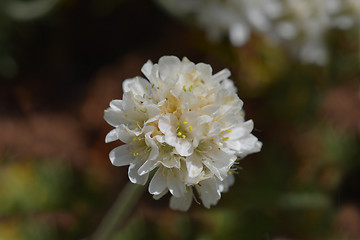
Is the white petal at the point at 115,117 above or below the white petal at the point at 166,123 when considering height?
above

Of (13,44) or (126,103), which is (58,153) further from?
(126,103)

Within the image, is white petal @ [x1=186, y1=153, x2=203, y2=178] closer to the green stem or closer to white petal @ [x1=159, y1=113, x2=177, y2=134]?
white petal @ [x1=159, y1=113, x2=177, y2=134]

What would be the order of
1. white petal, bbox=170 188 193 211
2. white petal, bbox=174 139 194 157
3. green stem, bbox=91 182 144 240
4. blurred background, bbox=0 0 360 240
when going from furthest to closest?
1. blurred background, bbox=0 0 360 240
2. green stem, bbox=91 182 144 240
3. white petal, bbox=170 188 193 211
4. white petal, bbox=174 139 194 157

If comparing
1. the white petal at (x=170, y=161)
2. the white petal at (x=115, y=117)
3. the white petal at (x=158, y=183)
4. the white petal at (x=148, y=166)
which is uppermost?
the white petal at (x=115, y=117)

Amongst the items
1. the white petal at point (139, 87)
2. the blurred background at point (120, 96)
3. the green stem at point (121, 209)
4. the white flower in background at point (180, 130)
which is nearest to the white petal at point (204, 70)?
the white flower in background at point (180, 130)

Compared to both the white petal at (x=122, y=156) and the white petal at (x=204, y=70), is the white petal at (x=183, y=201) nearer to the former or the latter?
the white petal at (x=122, y=156)

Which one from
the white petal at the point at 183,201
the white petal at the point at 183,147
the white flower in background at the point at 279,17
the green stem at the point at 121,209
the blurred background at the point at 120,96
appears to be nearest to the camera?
the white petal at the point at 183,147

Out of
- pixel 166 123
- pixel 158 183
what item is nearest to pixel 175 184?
pixel 158 183

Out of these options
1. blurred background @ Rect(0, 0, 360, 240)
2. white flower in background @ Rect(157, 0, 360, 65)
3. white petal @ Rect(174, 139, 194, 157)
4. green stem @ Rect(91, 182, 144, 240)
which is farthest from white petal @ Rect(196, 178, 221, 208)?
white flower in background @ Rect(157, 0, 360, 65)
